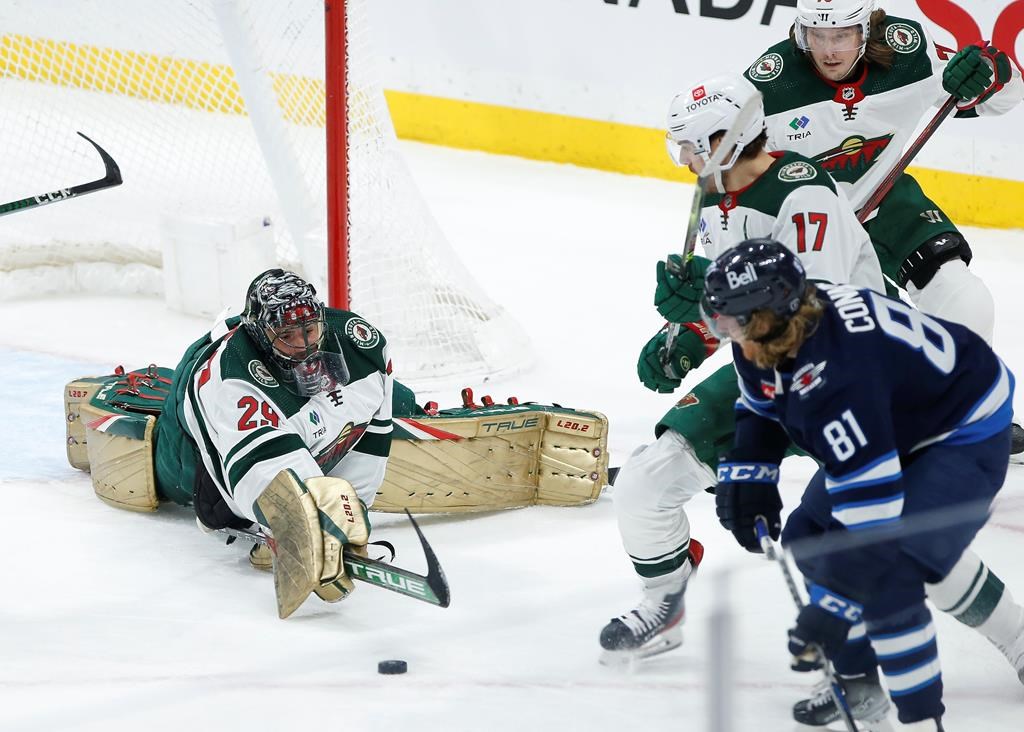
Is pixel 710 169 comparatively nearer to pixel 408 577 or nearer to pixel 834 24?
pixel 834 24

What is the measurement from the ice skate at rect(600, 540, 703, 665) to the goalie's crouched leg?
552 mm

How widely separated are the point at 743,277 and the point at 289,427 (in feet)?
3.96

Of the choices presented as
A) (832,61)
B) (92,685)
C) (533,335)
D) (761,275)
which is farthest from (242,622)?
(533,335)

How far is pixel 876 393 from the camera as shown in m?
2.12

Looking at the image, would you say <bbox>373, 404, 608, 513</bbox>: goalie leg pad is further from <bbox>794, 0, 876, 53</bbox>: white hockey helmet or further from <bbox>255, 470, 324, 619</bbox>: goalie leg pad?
<bbox>794, 0, 876, 53</bbox>: white hockey helmet

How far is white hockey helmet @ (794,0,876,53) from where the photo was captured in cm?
321

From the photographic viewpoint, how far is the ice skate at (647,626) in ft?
8.49

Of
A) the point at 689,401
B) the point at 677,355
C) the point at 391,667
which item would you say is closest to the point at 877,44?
the point at 677,355

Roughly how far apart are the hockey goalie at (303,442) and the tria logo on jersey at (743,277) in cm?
105

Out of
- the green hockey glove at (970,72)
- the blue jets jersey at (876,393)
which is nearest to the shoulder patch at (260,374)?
the blue jets jersey at (876,393)

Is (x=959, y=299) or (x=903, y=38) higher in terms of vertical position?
(x=903, y=38)

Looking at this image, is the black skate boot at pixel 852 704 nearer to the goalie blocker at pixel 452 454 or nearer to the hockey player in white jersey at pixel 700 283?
the hockey player in white jersey at pixel 700 283

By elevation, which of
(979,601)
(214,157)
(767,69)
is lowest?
(214,157)

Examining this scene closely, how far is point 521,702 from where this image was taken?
2.52 meters
